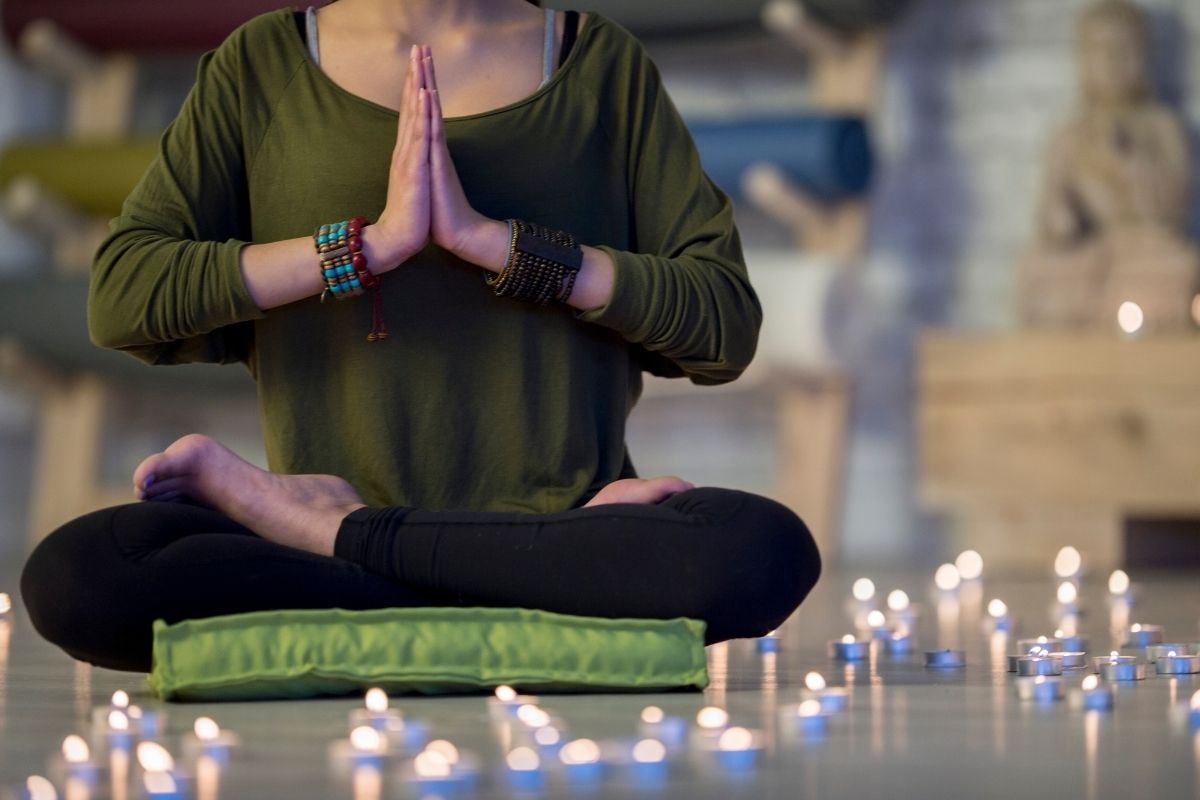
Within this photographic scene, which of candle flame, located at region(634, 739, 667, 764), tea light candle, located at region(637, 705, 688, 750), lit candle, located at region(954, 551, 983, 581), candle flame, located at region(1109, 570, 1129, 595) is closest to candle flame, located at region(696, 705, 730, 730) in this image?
tea light candle, located at region(637, 705, 688, 750)

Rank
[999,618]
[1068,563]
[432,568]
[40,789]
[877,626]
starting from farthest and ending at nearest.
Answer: [1068,563] < [999,618] < [877,626] < [432,568] < [40,789]

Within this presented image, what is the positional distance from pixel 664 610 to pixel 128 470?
10.9 ft

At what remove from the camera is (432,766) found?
3.57ft

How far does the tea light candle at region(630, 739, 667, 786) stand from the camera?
113 centimetres

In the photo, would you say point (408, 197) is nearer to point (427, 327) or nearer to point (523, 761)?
point (427, 327)

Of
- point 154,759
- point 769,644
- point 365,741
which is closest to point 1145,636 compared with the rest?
point 769,644

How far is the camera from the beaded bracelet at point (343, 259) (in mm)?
1709

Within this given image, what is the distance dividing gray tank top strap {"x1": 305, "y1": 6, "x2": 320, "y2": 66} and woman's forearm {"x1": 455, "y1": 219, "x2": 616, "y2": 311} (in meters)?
0.30

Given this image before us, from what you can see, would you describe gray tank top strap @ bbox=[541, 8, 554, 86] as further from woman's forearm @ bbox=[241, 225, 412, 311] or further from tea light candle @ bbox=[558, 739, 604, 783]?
tea light candle @ bbox=[558, 739, 604, 783]

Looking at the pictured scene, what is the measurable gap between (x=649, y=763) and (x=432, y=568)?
0.53 meters

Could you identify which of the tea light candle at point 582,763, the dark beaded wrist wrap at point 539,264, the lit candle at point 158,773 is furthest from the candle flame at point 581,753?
the dark beaded wrist wrap at point 539,264

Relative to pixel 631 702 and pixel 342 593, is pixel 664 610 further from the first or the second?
pixel 342 593

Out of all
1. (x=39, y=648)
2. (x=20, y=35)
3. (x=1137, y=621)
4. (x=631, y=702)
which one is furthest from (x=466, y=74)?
(x=20, y=35)

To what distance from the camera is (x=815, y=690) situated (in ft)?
5.14
